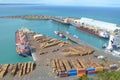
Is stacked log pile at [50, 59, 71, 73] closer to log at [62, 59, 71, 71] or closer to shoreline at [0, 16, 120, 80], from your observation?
log at [62, 59, 71, 71]

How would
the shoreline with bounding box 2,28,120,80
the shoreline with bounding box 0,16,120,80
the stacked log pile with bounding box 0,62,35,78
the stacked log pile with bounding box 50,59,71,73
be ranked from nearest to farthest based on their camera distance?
the shoreline with bounding box 2,28,120,80 < the shoreline with bounding box 0,16,120,80 < the stacked log pile with bounding box 0,62,35,78 < the stacked log pile with bounding box 50,59,71,73

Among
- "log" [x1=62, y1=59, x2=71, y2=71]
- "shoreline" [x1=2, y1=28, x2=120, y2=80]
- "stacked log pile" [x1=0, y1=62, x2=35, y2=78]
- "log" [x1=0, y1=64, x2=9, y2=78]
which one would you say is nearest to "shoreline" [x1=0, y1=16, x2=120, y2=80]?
"shoreline" [x1=2, y1=28, x2=120, y2=80]

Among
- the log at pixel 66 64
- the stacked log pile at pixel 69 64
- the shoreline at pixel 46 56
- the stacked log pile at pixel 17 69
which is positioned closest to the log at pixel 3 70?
the stacked log pile at pixel 17 69

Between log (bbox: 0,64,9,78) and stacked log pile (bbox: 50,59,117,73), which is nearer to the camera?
log (bbox: 0,64,9,78)

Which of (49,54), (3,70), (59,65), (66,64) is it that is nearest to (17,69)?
(3,70)

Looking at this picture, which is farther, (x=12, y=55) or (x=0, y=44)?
(x=0, y=44)

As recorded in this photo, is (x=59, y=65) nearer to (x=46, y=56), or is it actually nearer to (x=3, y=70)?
(x=46, y=56)

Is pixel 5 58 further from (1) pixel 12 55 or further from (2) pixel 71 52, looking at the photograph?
(2) pixel 71 52

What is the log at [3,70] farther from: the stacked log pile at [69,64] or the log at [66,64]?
the log at [66,64]

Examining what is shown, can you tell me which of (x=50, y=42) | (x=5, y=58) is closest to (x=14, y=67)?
(x=5, y=58)

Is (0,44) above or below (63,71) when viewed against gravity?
below

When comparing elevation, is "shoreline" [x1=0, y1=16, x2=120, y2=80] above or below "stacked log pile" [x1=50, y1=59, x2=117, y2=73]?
below
